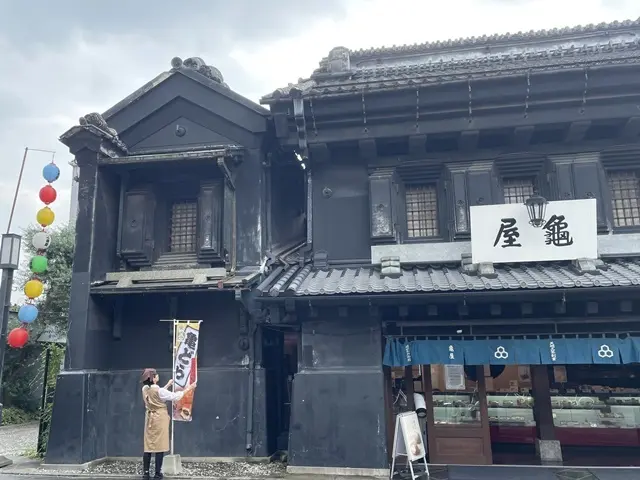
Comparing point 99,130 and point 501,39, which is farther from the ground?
point 501,39

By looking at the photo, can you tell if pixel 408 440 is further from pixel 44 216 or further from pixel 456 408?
pixel 44 216

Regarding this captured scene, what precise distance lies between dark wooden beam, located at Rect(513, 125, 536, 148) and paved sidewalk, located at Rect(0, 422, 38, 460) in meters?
15.0

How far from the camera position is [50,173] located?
1315 centimetres

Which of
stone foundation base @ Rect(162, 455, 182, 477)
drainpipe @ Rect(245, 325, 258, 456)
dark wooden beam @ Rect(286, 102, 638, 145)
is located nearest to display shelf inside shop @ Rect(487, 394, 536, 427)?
drainpipe @ Rect(245, 325, 258, 456)

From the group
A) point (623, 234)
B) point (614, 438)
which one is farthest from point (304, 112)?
point (614, 438)

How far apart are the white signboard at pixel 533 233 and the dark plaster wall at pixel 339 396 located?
2993 mm

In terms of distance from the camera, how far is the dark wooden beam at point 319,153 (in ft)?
40.0

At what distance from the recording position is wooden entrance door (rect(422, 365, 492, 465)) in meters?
11.2

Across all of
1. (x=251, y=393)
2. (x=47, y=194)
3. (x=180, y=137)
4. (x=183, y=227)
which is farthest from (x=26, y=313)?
(x=251, y=393)

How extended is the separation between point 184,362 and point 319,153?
19.3ft

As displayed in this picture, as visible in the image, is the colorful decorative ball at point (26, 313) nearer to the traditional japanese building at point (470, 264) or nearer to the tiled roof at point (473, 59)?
the traditional japanese building at point (470, 264)

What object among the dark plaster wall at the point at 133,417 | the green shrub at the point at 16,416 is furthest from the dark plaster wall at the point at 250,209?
the green shrub at the point at 16,416

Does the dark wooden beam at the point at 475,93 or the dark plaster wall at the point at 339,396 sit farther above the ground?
the dark wooden beam at the point at 475,93

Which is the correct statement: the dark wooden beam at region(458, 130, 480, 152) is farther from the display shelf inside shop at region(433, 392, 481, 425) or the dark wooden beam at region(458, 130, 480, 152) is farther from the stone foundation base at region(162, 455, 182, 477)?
the stone foundation base at region(162, 455, 182, 477)
